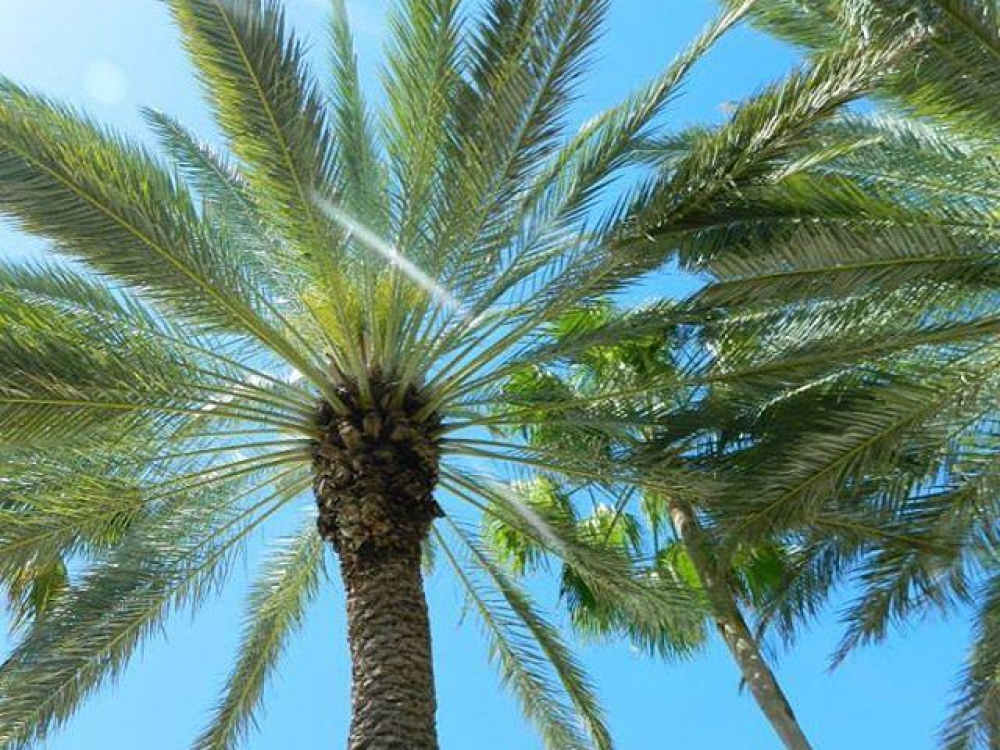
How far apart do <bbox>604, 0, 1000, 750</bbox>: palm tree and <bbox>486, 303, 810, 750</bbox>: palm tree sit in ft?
1.01

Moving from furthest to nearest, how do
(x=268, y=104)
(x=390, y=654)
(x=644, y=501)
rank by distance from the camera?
(x=644, y=501) → (x=268, y=104) → (x=390, y=654)

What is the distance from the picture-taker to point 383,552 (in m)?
7.82

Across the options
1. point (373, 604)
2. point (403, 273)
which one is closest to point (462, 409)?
point (403, 273)

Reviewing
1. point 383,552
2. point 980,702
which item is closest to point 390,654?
point 383,552

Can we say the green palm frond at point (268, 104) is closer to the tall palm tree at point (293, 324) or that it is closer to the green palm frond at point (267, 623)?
the tall palm tree at point (293, 324)

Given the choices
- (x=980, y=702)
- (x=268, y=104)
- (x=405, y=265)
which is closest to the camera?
(x=268, y=104)

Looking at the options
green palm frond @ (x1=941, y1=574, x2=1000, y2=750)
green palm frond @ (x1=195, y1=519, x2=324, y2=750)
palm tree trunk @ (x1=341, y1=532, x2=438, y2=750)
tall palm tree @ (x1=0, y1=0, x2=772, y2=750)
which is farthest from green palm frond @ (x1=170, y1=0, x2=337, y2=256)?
green palm frond @ (x1=941, y1=574, x2=1000, y2=750)

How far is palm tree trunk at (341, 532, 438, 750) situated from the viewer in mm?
7004

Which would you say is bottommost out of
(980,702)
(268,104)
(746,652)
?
(980,702)

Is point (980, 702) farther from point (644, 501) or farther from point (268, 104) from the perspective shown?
point (268, 104)

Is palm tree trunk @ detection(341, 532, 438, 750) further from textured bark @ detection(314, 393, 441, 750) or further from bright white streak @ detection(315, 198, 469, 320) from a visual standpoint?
bright white streak @ detection(315, 198, 469, 320)

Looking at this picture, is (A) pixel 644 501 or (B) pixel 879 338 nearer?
(B) pixel 879 338

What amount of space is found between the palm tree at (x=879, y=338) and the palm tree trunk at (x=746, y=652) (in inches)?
11.4

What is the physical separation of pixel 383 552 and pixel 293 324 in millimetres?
2174
